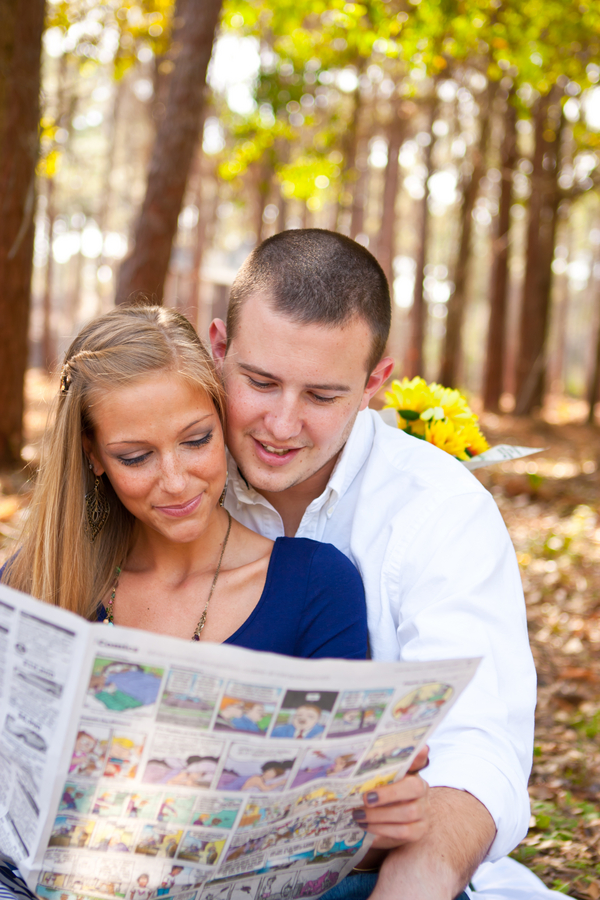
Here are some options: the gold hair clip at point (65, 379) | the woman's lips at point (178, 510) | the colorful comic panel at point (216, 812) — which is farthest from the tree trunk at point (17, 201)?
the colorful comic panel at point (216, 812)

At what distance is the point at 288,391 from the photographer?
79.4 inches

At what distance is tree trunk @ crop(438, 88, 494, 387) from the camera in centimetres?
1169

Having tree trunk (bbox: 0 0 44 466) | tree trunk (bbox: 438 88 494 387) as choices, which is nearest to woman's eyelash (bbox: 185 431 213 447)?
tree trunk (bbox: 0 0 44 466)

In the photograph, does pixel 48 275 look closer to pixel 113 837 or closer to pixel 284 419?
pixel 284 419

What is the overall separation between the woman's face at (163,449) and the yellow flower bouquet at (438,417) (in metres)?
0.95

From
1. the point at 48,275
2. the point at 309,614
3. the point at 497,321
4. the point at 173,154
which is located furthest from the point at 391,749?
the point at 48,275

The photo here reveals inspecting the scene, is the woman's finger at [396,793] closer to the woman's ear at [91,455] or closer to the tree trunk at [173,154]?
the woman's ear at [91,455]

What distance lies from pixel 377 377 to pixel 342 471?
1.15 ft

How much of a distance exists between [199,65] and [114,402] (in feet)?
18.5

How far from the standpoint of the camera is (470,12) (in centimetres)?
752

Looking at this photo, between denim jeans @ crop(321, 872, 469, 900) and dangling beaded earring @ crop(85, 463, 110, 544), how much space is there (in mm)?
1020

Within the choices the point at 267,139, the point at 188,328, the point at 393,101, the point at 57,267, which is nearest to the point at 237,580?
the point at 188,328

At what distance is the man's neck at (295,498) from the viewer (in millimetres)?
2305

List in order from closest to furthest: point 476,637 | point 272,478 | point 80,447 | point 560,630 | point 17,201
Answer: point 476,637
point 80,447
point 272,478
point 560,630
point 17,201
